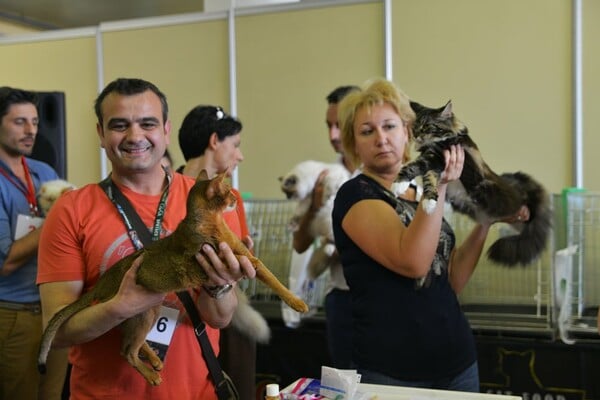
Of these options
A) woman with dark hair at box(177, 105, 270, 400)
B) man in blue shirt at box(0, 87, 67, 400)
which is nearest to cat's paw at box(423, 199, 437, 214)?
woman with dark hair at box(177, 105, 270, 400)

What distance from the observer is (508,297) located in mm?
2773

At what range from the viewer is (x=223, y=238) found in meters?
1.00

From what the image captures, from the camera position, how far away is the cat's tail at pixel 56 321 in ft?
3.93

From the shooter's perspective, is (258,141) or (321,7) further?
(258,141)

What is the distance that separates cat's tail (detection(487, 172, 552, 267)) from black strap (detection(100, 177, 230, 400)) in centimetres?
87

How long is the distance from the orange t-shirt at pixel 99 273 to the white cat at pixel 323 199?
1.33 m

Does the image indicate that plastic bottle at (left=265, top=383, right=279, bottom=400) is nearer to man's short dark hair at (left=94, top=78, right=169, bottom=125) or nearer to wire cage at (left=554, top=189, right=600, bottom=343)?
man's short dark hair at (left=94, top=78, right=169, bottom=125)

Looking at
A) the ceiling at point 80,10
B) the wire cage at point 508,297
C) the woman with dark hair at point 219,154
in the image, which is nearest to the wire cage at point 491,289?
the wire cage at point 508,297

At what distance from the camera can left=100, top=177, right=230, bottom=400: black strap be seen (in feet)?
4.24

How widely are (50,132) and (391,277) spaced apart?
2492 millimetres

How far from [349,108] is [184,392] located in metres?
0.80

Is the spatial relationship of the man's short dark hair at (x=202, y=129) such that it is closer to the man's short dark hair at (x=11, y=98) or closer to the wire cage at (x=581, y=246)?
the man's short dark hair at (x=11, y=98)

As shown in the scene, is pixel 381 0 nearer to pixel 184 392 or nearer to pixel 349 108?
pixel 349 108

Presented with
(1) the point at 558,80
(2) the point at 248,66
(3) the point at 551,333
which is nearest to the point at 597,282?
(3) the point at 551,333
